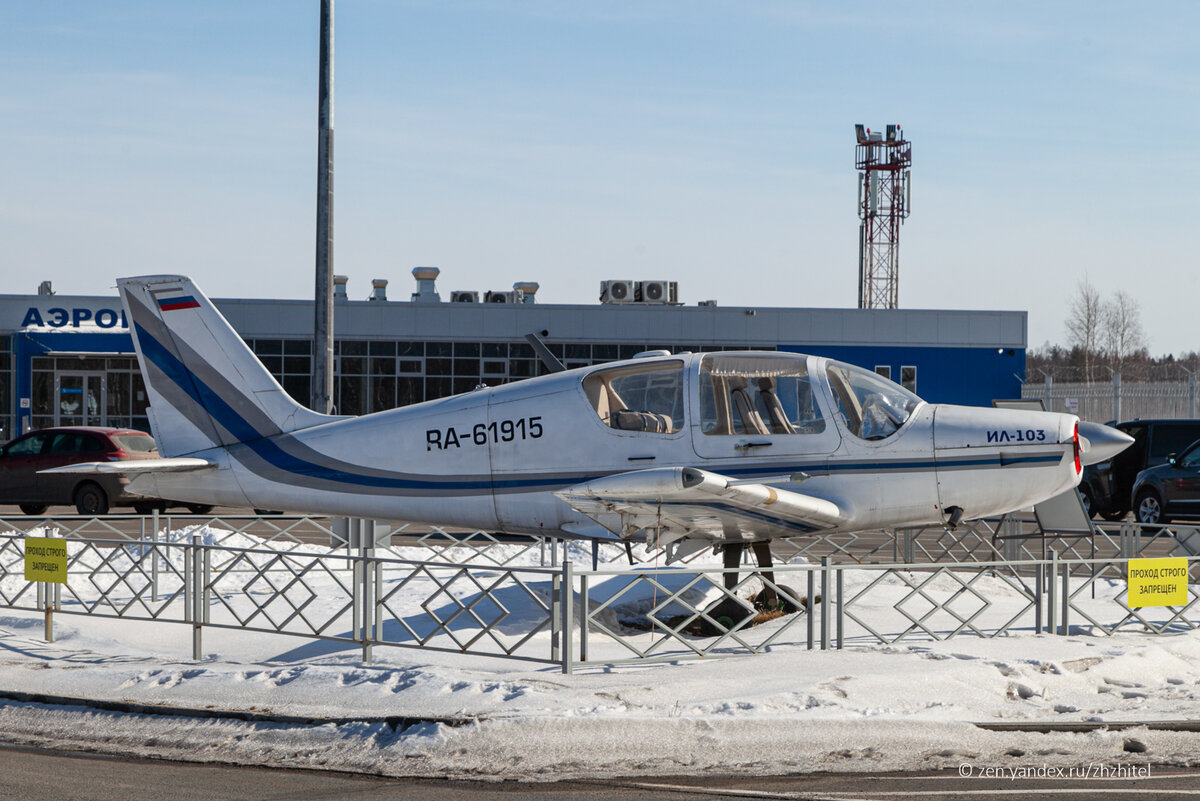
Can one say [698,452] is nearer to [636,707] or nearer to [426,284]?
[636,707]

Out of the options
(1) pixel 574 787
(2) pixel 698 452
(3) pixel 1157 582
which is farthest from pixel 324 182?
(1) pixel 574 787

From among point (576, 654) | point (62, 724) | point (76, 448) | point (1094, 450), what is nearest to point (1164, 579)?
point (1094, 450)

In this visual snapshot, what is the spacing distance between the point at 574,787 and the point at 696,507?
13.1ft

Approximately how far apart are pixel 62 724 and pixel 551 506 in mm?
4498

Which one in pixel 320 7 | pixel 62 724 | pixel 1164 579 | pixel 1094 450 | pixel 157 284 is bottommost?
pixel 62 724

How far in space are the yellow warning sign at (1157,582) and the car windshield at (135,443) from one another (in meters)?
17.4

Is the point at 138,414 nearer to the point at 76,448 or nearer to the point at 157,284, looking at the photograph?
the point at 76,448

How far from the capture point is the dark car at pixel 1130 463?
871 inches

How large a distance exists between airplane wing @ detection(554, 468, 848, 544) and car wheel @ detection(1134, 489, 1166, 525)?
1190 cm

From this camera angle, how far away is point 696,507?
10.0 meters

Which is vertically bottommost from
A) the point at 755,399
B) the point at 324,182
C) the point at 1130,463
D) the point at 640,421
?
the point at 1130,463

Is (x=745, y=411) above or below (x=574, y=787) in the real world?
above

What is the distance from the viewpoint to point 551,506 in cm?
1108

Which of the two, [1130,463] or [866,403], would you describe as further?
[1130,463]
